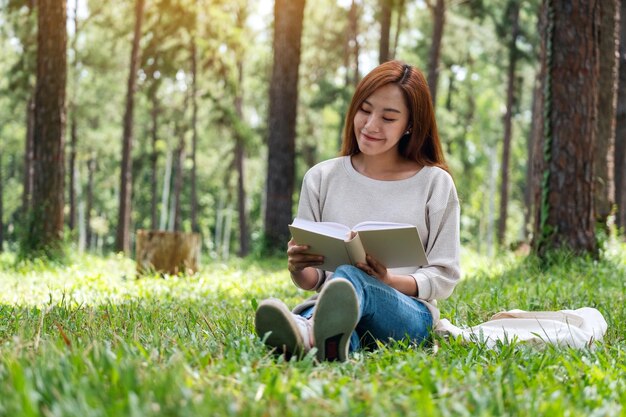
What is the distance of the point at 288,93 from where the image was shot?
43.4 feet

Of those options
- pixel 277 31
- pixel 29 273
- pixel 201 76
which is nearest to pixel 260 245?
pixel 277 31

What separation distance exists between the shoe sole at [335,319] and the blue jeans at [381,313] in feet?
0.55

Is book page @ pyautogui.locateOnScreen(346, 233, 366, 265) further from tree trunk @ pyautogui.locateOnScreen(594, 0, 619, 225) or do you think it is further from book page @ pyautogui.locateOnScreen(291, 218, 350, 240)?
tree trunk @ pyautogui.locateOnScreen(594, 0, 619, 225)

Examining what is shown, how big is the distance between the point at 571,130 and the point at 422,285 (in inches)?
177

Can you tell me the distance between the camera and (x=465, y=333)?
3.95m

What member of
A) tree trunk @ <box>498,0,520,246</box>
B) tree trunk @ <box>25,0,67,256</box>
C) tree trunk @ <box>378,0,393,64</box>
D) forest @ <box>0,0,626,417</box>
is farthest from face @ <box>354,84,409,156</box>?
tree trunk @ <box>498,0,520,246</box>

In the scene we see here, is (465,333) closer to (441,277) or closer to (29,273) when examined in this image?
(441,277)

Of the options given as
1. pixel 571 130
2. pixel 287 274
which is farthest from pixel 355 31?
pixel 571 130

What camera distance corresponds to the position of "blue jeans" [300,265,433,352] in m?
3.41

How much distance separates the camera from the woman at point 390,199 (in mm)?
3576

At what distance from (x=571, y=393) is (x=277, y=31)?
36.8ft

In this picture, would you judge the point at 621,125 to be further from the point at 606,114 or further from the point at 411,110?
the point at 411,110

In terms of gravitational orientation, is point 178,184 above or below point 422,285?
below

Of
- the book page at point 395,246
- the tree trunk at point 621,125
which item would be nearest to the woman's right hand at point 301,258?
the book page at point 395,246
